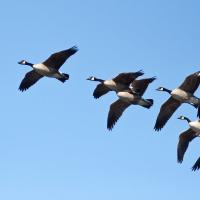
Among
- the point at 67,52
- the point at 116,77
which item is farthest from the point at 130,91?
the point at 67,52

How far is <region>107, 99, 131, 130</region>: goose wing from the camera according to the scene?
5138cm

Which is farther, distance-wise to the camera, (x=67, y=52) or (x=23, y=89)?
(x=23, y=89)

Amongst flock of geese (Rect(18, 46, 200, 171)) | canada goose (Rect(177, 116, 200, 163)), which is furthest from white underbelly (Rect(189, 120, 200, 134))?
canada goose (Rect(177, 116, 200, 163))

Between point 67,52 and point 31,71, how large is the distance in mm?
3851

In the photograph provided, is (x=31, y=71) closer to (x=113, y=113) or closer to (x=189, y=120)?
(x=113, y=113)

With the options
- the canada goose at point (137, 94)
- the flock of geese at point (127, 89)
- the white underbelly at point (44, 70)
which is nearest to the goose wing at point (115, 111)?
the flock of geese at point (127, 89)

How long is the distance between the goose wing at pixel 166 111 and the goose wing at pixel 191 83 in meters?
1.93

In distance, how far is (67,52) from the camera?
46625 mm

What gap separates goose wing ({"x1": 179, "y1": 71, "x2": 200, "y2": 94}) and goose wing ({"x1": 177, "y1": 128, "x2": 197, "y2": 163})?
5.14 meters

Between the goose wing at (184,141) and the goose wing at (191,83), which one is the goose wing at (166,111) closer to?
the goose wing at (191,83)

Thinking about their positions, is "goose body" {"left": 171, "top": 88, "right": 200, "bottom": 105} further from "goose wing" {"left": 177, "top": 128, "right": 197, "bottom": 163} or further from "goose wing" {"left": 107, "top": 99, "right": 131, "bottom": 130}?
"goose wing" {"left": 177, "top": 128, "right": 197, "bottom": 163}

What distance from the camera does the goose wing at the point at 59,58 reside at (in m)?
46.6

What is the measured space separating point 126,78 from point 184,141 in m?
6.77

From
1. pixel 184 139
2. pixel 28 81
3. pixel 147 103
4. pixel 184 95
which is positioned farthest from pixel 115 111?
pixel 28 81
